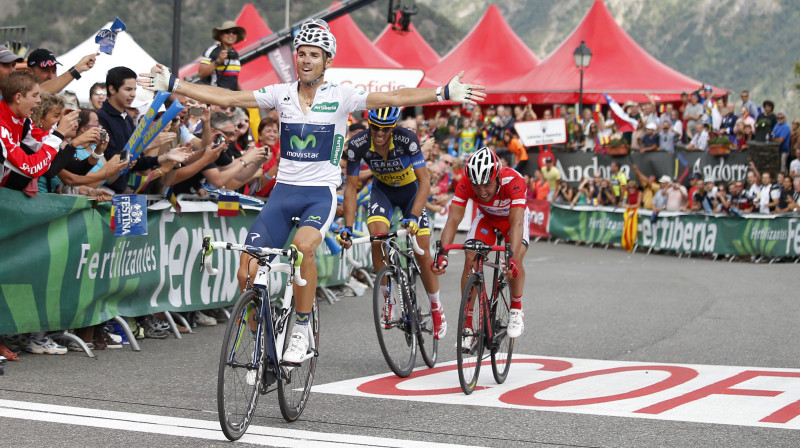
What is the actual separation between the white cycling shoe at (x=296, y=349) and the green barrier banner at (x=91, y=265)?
2835mm

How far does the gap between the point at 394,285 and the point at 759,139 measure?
17.6 meters

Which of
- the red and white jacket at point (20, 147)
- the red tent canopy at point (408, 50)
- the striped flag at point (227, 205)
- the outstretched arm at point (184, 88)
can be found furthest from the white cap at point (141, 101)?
the red tent canopy at point (408, 50)

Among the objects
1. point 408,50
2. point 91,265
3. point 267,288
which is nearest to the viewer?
point 267,288

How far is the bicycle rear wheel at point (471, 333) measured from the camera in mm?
7719

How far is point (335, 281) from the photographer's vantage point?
14031 millimetres

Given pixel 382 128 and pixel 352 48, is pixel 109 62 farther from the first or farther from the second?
pixel 352 48

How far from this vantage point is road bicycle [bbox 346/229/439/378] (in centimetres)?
838

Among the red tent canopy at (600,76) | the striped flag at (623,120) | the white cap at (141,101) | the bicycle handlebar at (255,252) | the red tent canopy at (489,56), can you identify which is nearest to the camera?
the bicycle handlebar at (255,252)

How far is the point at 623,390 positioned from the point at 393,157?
2.83 metres

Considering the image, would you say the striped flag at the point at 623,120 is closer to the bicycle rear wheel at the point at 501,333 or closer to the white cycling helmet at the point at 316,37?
the bicycle rear wheel at the point at 501,333

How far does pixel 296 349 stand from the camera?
6523 mm

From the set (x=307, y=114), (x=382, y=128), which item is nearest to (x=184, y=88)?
(x=307, y=114)

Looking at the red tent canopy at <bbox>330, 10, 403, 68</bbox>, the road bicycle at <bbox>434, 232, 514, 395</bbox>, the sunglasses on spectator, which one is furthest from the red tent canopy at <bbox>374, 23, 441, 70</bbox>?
the road bicycle at <bbox>434, 232, 514, 395</bbox>

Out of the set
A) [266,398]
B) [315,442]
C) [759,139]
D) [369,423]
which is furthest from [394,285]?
[759,139]
